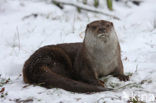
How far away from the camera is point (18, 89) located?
272cm

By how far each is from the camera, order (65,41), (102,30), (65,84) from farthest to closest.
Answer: (65,41) → (102,30) → (65,84)

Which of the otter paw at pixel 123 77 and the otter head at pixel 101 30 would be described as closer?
the otter head at pixel 101 30

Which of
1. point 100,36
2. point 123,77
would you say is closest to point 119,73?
point 123,77

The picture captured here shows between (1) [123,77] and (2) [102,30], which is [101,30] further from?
(1) [123,77]

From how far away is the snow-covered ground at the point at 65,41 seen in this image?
95.8 inches

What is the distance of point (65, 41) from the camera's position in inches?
182

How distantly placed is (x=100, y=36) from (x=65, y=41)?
6.08 feet

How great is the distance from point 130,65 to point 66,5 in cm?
311

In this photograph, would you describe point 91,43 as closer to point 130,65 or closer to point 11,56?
point 130,65

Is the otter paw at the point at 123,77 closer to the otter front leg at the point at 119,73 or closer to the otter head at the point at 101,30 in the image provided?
the otter front leg at the point at 119,73

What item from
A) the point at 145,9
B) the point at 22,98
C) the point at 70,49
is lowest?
the point at 22,98

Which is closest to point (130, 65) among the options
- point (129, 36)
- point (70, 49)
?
point (70, 49)

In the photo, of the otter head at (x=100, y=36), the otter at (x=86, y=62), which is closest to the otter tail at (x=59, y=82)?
the otter at (x=86, y=62)

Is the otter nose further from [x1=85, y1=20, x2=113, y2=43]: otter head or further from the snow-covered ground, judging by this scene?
the snow-covered ground
